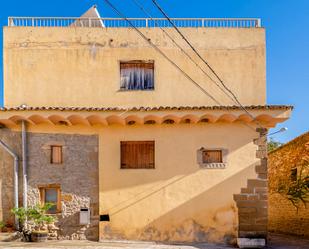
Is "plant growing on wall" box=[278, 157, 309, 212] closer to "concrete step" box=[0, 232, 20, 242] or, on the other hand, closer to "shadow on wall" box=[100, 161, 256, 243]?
"shadow on wall" box=[100, 161, 256, 243]

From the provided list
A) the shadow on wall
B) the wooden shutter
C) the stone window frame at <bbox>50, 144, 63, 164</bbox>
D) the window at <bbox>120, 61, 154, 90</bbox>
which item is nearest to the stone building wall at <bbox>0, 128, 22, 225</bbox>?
the stone window frame at <bbox>50, 144, 63, 164</bbox>

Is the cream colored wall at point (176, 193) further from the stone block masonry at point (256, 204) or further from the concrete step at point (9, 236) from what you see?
the concrete step at point (9, 236)

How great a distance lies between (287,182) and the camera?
14.9m

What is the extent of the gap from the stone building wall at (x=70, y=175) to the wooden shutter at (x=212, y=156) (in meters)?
3.29

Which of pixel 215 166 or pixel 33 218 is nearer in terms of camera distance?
pixel 33 218

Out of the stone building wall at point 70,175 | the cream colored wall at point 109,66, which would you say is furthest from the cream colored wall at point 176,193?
the cream colored wall at point 109,66

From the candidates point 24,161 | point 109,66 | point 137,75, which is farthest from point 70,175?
point 137,75

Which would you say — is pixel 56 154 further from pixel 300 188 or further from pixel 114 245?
pixel 300 188

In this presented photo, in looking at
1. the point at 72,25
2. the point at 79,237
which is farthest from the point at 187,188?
the point at 72,25

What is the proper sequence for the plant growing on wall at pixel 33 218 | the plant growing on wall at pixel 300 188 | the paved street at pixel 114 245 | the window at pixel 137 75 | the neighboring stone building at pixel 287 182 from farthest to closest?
the neighboring stone building at pixel 287 182 < the plant growing on wall at pixel 300 188 < the window at pixel 137 75 < the plant growing on wall at pixel 33 218 < the paved street at pixel 114 245

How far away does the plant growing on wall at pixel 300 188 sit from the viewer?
12.9 metres

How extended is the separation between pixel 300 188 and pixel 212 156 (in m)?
4.72

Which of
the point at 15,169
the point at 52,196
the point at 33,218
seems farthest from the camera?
the point at 52,196

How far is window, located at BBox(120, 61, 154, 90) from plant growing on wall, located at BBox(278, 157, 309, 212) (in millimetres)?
6608
